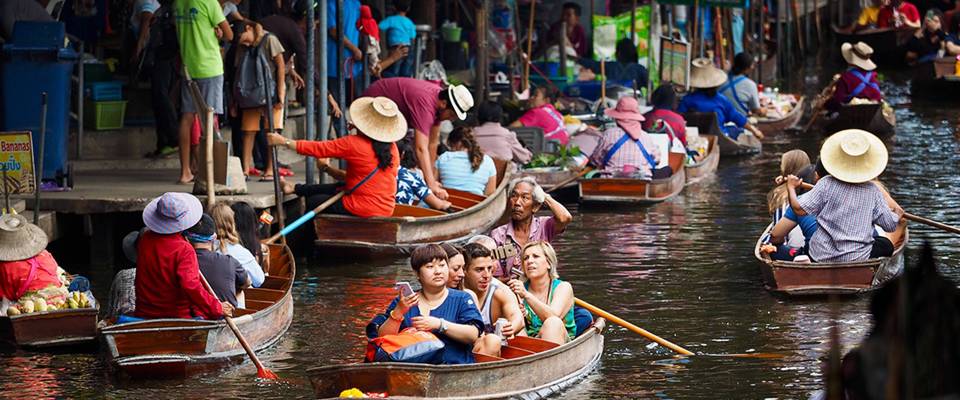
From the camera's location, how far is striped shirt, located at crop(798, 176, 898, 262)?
10.3m

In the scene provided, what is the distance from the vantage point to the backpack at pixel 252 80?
525 inches

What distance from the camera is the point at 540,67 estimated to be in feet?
73.7

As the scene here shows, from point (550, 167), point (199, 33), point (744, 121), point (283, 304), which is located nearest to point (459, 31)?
point (744, 121)

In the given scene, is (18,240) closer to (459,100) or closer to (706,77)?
(459,100)

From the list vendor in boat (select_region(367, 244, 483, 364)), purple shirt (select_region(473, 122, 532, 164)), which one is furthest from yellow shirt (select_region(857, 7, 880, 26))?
vendor in boat (select_region(367, 244, 483, 364))

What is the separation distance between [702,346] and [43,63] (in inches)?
224

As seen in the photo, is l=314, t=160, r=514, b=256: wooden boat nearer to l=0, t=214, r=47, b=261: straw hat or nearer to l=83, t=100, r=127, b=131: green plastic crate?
l=83, t=100, r=127, b=131: green plastic crate

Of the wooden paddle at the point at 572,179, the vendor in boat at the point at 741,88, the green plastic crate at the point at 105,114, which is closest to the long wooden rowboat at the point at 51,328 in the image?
the green plastic crate at the point at 105,114

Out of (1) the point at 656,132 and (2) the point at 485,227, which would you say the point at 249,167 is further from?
(1) the point at 656,132

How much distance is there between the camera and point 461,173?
14.0m

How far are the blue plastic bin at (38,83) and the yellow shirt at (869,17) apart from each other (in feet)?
83.2

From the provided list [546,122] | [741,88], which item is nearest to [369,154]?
[546,122]

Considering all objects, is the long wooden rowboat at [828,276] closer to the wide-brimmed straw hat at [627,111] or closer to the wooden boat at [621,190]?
the wooden boat at [621,190]

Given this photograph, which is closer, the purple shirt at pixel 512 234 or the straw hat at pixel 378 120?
the purple shirt at pixel 512 234
